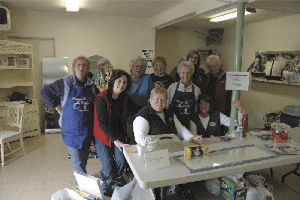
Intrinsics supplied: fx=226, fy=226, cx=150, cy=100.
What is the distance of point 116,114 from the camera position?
209 centimetres

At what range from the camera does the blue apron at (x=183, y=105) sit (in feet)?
7.32

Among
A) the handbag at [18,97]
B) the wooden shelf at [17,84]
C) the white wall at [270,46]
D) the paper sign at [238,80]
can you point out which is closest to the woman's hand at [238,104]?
the paper sign at [238,80]

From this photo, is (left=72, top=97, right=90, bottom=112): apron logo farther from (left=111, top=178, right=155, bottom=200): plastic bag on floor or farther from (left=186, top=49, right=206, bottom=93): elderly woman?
→ (left=186, top=49, right=206, bottom=93): elderly woman

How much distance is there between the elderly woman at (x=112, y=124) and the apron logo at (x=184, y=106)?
1.45 feet

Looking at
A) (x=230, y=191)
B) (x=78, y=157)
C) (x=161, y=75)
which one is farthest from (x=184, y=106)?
(x=78, y=157)

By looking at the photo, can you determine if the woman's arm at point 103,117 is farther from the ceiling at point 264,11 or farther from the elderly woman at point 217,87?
the ceiling at point 264,11

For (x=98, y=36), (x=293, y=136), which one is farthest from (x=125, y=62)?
(x=293, y=136)

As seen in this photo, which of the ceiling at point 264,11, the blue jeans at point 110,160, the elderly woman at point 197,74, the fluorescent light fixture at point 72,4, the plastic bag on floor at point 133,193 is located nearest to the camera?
the plastic bag on floor at point 133,193

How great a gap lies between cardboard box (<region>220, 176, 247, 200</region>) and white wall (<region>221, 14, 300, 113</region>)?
10.3 ft

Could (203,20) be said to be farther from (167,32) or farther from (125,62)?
(125,62)

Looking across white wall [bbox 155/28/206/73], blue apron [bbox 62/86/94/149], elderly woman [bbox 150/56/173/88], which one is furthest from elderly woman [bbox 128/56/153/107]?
white wall [bbox 155/28/206/73]

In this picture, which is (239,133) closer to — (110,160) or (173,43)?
(110,160)

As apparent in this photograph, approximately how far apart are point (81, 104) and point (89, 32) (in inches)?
124

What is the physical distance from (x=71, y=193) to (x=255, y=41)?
4.85 metres
